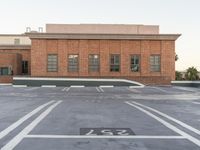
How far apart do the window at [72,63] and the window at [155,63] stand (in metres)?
11.1

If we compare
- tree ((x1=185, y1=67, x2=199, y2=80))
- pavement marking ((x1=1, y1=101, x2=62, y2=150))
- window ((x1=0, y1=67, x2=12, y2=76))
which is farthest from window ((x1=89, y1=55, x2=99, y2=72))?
pavement marking ((x1=1, y1=101, x2=62, y2=150))

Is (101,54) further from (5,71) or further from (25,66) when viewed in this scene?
(25,66)

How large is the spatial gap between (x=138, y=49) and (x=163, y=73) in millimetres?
5124

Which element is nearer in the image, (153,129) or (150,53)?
(153,129)

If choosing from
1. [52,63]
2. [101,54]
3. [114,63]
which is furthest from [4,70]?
[114,63]

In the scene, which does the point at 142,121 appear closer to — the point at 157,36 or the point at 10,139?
the point at 10,139

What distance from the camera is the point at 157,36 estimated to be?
5825 centimetres

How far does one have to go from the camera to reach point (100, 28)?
65.9 m

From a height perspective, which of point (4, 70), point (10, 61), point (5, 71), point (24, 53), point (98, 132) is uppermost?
point (24, 53)

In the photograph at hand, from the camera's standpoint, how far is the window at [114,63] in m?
57.9

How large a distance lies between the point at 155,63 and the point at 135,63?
3017 mm

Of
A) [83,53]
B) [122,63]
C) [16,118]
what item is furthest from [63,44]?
[16,118]

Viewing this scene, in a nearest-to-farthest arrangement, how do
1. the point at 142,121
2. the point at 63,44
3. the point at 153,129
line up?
the point at 153,129 < the point at 142,121 < the point at 63,44

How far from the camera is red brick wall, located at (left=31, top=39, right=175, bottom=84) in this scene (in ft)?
187
